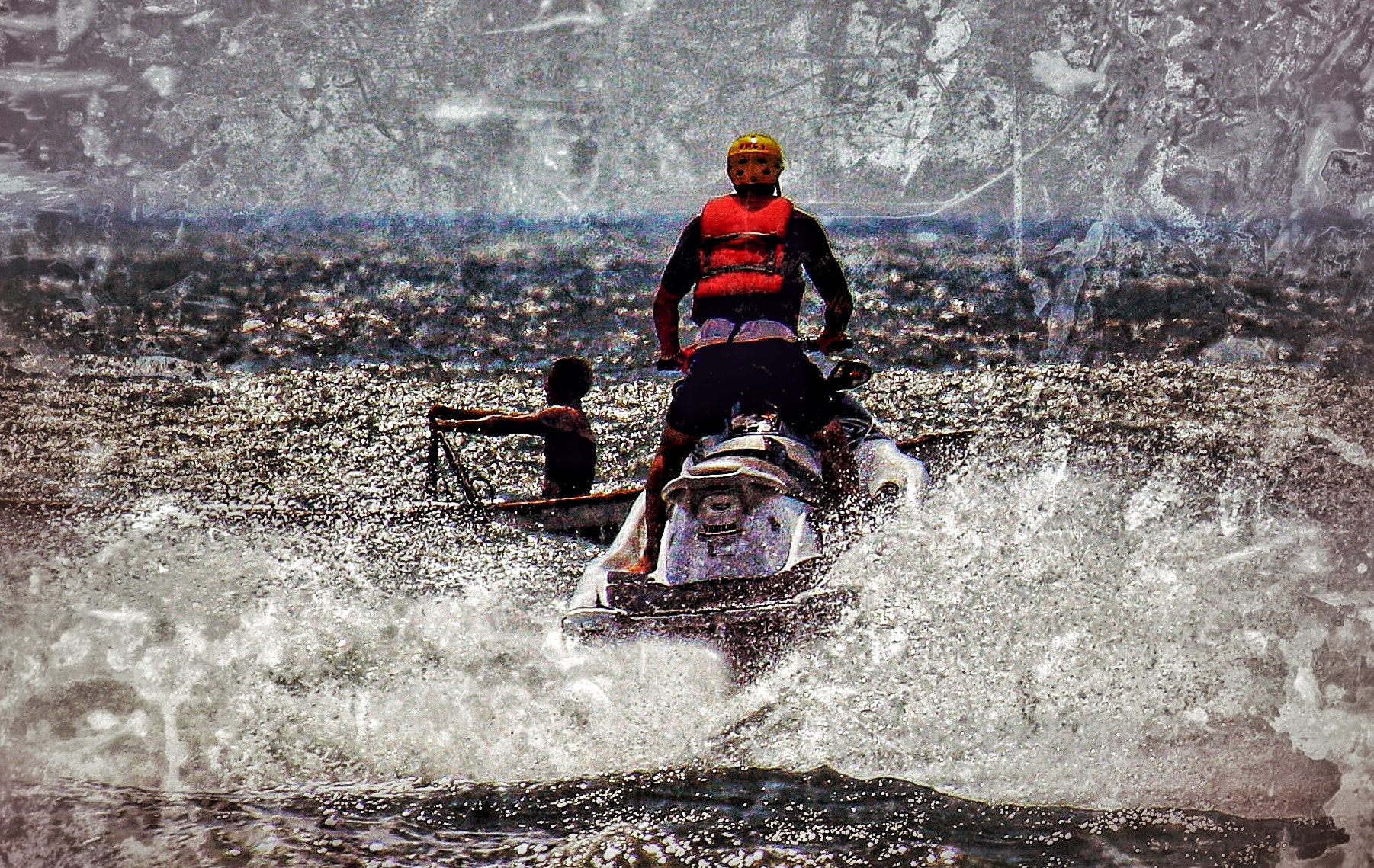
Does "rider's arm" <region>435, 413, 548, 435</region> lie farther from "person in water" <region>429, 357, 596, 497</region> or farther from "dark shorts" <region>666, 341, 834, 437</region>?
"dark shorts" <region>666, 341, 834, 437</region>

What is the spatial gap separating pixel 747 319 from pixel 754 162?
40 cm

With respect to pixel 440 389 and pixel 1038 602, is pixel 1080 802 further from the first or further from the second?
pixel 440 389

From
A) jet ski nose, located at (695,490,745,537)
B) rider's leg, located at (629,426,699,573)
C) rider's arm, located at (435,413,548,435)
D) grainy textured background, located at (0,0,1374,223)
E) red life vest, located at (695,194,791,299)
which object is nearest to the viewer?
jet ski nose, located at (695,490,745,537)

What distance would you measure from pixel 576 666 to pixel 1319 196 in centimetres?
233

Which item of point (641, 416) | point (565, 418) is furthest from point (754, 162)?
point (565, 418)

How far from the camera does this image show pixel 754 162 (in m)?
3.79

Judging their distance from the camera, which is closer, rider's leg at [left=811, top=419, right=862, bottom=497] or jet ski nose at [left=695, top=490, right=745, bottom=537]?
jet ski nose at [left=695, top=490, right=745, bottom=537]

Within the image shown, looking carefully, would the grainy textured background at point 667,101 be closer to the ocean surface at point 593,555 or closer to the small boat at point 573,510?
the ocean surface at point 593,555

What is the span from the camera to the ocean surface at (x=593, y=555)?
3592 mm

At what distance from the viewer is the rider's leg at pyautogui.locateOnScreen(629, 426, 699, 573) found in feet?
11.7

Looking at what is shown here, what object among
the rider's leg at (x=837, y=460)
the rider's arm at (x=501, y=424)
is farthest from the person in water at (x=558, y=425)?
→ the rider's leg at (x=837, y=460)

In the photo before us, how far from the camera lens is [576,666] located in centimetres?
367

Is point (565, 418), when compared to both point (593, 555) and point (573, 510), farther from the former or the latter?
point (593, 555)

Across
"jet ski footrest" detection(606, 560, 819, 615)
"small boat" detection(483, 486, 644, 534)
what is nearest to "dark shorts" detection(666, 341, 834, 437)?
"small boat" detection(483, 486, 644, 534)
